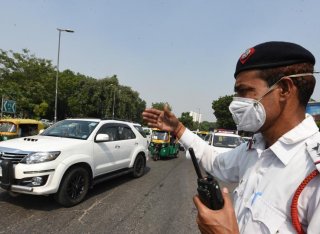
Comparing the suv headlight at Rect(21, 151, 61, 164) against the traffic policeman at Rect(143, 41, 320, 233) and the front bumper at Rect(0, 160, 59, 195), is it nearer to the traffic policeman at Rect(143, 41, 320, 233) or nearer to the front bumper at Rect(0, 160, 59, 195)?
the front bumper at Rect(0, 160, 59, 195)

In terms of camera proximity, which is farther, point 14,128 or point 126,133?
point 14,128

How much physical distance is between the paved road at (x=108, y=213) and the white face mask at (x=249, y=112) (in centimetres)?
334

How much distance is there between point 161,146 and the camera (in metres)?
14.2

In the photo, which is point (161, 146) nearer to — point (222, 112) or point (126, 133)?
point (126, 133)

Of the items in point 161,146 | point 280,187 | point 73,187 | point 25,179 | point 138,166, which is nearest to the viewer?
point 280,187

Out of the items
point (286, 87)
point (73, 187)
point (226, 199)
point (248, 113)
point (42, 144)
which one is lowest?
point (73, 187)

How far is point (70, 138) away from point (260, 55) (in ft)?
17.7

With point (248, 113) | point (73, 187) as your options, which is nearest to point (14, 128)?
point (73, 187)

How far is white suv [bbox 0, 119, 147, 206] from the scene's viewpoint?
4.96m

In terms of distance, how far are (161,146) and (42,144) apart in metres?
9.19

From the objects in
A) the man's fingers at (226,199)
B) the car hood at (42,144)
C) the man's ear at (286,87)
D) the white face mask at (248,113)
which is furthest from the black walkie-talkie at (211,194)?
the car hood at (42,144)

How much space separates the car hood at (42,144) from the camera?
5.21 metres

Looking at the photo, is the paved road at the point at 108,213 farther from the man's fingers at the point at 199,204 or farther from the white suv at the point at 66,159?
the man's fingers at the point at 199,204

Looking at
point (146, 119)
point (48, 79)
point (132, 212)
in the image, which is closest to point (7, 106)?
point (132, 212)
